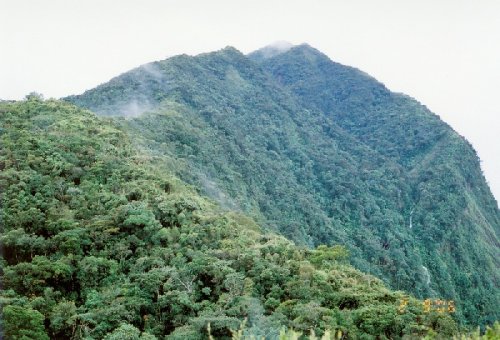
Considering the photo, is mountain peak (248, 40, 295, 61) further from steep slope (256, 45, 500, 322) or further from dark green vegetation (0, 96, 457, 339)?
dark green vegetation (0, 96, 457, 339)

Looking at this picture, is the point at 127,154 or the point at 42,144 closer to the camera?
the point at 42,144

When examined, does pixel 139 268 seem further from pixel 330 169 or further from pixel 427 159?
pixel 427 159

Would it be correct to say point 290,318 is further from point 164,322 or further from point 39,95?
point 39,95

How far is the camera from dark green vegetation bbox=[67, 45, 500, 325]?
56188 millimetres

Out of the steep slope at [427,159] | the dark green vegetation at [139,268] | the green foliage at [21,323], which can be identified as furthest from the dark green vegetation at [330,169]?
the green foliage at [21,323]

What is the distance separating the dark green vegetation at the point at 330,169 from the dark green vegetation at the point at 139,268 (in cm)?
1399

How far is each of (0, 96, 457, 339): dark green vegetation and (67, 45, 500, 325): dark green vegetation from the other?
14.0 metres

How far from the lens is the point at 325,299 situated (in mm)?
21859

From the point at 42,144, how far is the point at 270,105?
6661 cm

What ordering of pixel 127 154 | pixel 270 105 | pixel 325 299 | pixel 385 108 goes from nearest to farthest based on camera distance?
pixel 325 299 → pixel 127 154 → pixel 270 105 → pixel 385 108

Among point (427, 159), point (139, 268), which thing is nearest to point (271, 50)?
point (427, 159)

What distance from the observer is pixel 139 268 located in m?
21.6

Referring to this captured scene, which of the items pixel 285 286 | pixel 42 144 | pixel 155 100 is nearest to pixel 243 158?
pixel 155 100

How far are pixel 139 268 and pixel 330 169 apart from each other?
64793mm
